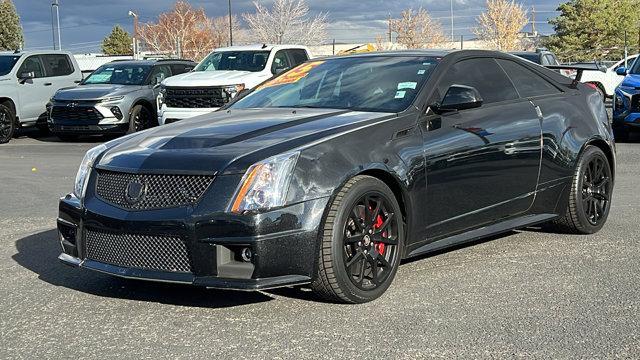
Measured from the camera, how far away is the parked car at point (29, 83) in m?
17.1

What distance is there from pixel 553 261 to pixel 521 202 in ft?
1.66

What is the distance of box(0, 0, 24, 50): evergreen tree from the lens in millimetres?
69950

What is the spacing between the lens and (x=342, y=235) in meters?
4.45

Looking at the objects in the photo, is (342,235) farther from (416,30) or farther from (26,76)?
(416,30)

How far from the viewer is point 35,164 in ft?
42.1

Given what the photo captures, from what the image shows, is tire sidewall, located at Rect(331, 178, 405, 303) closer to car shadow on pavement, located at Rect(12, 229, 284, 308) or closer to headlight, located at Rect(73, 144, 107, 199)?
car shadow on pavement, located at Rect(12, 229, 284, 308)

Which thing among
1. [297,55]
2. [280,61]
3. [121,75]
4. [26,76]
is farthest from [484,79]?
[26,76]

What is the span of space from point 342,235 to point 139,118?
13281 mm

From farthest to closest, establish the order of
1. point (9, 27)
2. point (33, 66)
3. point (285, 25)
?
point (9, 27) → point (285, 25) → point (33, 66)

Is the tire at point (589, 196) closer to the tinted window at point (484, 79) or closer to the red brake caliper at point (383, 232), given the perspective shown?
the tinted window at point (484, 79)

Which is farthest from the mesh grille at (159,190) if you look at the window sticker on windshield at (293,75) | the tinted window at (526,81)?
the tinted window at (526,81)

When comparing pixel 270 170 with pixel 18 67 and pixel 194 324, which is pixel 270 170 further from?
pixel 18 67

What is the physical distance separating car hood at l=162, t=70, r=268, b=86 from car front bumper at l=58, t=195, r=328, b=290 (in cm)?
1059

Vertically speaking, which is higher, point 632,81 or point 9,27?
point 9,27
